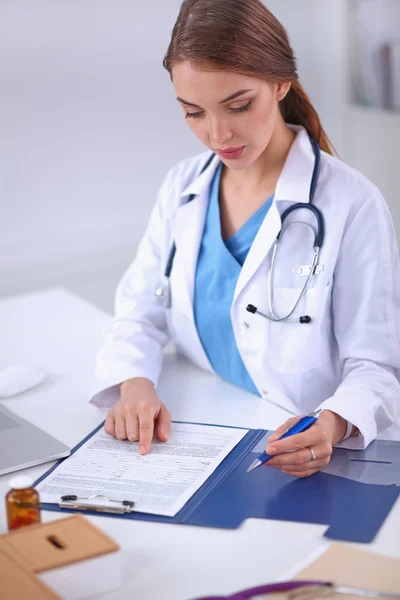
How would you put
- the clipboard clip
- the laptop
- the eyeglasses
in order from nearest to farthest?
the eyeglasses < the clipboard clip < the laptop

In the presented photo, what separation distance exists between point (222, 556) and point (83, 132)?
256 cm

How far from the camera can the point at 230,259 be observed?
1.69m

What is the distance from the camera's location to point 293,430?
1292mm

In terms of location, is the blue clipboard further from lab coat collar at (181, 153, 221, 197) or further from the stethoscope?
lab coat collar at (181, 153, 221, 197)

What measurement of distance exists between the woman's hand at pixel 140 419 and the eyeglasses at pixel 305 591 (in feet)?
1.56

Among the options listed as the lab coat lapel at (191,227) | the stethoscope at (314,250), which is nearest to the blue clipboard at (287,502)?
the stethoscope at (314,250)

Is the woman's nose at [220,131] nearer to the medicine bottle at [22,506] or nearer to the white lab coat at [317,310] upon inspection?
the white lab coat at [317,310]

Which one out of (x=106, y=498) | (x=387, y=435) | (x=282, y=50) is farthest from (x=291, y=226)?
(x=106, y=498)

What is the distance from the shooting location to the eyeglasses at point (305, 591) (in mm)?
936

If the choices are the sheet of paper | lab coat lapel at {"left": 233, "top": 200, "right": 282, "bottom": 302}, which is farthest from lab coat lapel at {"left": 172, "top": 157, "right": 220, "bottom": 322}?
the sheet of paper

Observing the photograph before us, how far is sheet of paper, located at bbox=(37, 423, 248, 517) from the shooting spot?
124 centimetres

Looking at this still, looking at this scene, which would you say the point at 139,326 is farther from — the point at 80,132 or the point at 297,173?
the point at 80,132

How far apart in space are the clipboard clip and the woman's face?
69cm

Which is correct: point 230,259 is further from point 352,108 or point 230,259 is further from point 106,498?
point 352,108
